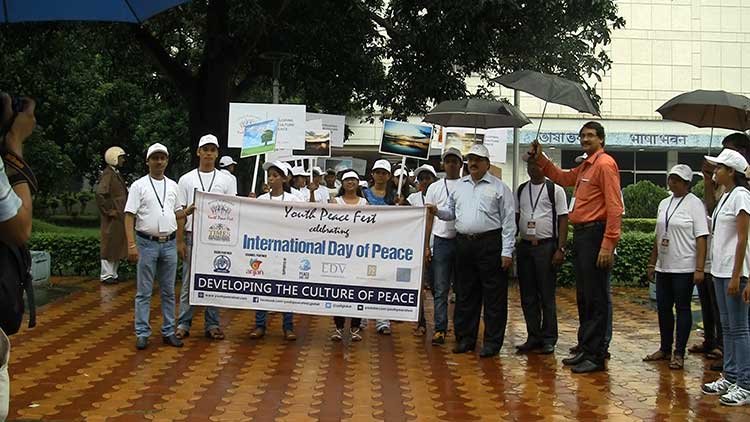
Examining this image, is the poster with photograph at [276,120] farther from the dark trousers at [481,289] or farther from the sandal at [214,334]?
the dark trousers at [481,289]

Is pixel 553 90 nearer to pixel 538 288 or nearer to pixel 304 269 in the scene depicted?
pixel 538 288

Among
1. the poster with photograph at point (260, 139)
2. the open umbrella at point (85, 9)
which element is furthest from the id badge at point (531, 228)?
the open umbrella at point (85, 9)

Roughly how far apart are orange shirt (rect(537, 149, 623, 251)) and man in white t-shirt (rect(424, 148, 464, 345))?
145cm

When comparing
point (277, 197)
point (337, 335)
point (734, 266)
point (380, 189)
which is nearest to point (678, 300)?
point (734, 266)

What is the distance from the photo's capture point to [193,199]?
28.1ft

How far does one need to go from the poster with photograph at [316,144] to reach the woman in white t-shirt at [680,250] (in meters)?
5.91

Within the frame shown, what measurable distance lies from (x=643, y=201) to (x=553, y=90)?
57.8 ft

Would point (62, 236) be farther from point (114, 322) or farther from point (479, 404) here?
point (479, 404)

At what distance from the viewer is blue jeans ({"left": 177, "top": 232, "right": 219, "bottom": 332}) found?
28.4 ft

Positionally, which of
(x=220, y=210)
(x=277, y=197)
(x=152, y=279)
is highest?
(x=277, y=197)

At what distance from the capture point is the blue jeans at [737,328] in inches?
255

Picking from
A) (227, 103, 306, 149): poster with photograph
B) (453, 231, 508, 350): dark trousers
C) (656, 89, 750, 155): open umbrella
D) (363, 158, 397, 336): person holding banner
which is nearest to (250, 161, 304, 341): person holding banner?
(363, 158, 397, 336): person holding banner

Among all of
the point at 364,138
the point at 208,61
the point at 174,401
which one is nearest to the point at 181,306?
the point at 174,401

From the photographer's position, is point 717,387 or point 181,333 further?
point 181,333
